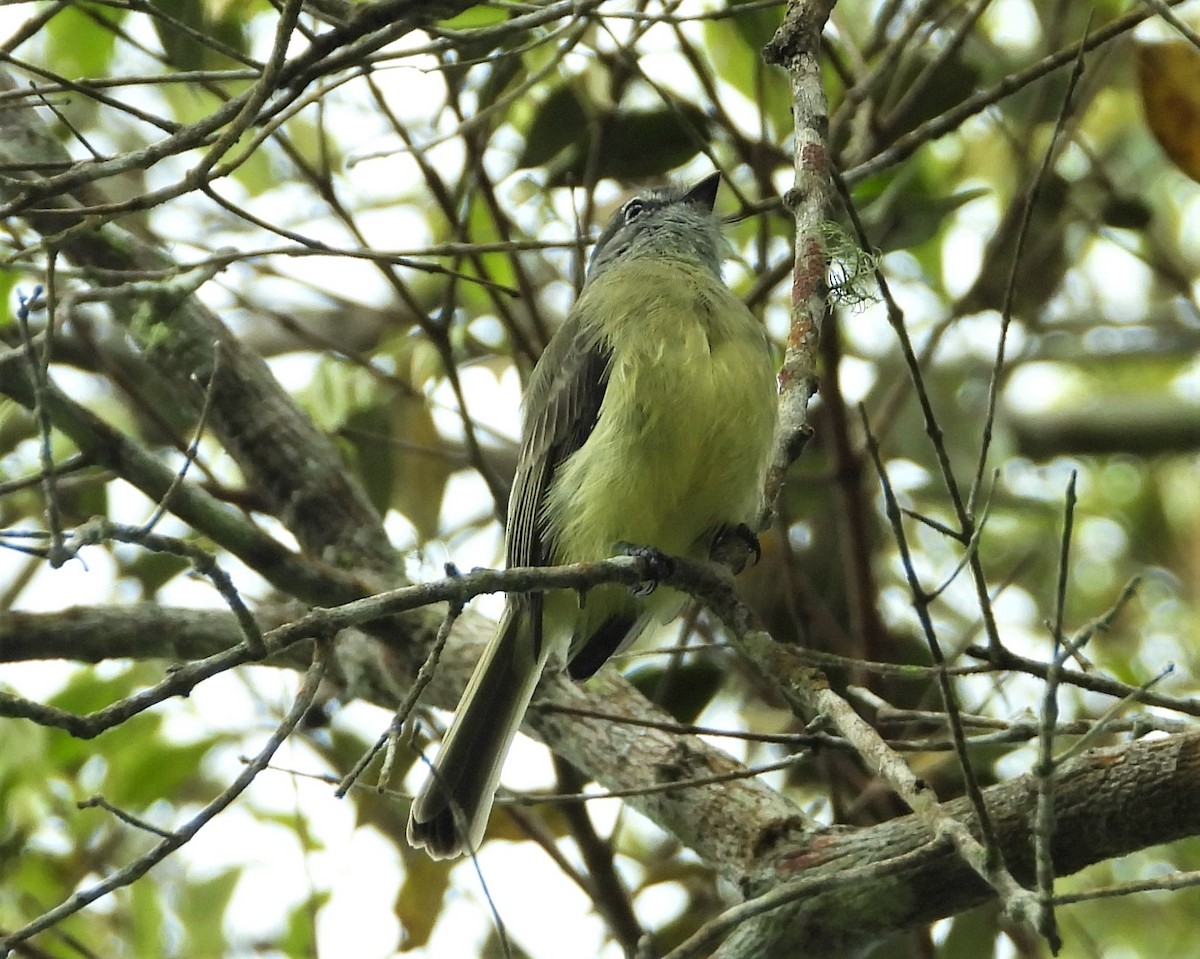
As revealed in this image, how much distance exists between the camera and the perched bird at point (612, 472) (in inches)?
147

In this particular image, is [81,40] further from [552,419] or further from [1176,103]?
[1176,103]

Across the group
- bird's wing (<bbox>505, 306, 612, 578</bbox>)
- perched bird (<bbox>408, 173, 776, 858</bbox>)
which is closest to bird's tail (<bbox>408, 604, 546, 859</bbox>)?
perched bird (<bbox>408, 173, 776, 858</bbox>)

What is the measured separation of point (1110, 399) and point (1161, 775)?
4050 millimetres

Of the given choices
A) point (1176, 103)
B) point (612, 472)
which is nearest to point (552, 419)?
point (612, 472)

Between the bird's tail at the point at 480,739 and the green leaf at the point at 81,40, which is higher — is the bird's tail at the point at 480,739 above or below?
below

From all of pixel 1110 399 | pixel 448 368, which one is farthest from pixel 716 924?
pixel 1110 399

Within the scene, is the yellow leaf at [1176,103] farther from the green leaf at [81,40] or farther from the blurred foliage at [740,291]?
the green leaf at [81,40]

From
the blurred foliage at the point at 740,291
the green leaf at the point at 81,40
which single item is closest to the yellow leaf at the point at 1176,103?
the blurred foliage at the point at 740,291

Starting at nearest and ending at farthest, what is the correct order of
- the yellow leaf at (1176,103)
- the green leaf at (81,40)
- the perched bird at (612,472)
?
the perched bird at (612,472), the yellow leaf at (1176,103), the green leaf at (81,40)

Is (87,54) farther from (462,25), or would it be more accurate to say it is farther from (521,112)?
(521,112)

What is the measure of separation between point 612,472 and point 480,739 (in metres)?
0.84

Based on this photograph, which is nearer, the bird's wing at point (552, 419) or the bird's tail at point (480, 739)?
the bird's tail at point (480, 739)

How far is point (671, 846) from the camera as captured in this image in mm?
5680

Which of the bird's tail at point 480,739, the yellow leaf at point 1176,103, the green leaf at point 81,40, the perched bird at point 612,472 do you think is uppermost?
the green leaf at point 81,40
